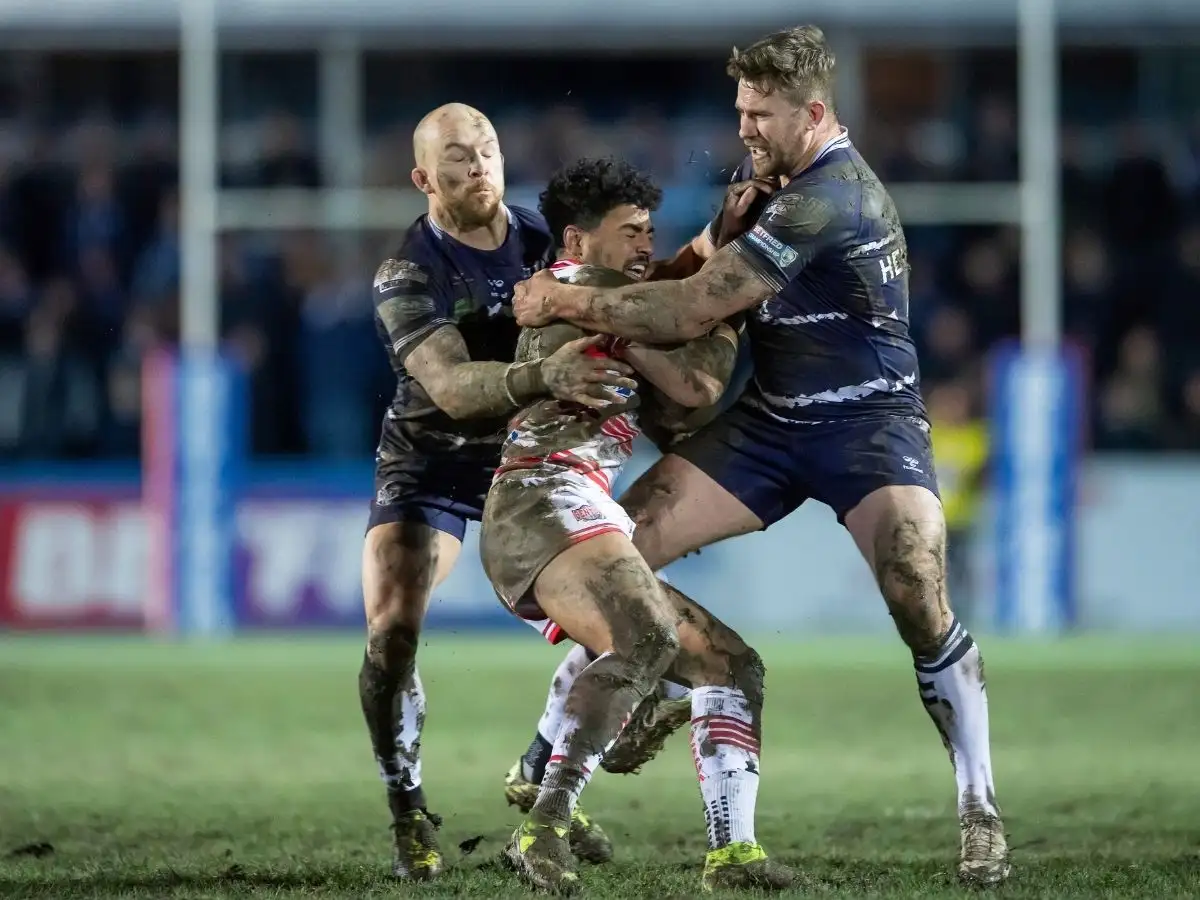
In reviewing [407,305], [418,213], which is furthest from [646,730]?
[418,213]

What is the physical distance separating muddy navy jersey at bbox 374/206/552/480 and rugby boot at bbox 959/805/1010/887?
6.92 ft

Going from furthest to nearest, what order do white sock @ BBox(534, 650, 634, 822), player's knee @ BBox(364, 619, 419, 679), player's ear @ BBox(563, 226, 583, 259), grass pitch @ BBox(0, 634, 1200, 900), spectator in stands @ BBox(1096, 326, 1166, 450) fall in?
spectator in stands @ BBox(1096, 326, 1166, 450), player's knee @ BBox(364, 619, 419, 679), grass pitch @ BBox(0, 634, 1200, 900), player's ear @ BBox(563, 226, 583, 259), white sock @ BBox(534, 650, 634, 822)

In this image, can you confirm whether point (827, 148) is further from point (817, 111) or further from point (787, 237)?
point (787, 237)

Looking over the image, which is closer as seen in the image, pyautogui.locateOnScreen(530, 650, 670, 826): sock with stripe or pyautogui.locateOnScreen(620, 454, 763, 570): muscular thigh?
pyautogui.locateOnScreen(530, 650, 670, 826): sock with stripe

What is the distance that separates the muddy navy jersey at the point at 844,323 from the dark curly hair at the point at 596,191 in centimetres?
50

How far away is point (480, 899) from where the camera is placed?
625 centimetres

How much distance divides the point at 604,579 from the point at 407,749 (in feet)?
4.79

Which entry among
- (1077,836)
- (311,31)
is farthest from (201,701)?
(311,31)

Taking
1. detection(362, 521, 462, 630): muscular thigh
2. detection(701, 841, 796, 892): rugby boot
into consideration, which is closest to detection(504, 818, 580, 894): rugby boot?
detection(701, 841, 796, 892): rugby boot

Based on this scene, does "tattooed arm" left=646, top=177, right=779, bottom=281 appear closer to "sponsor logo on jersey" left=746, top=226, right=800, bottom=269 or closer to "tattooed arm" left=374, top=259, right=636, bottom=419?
"sponsor logo on jersey" left=746, top=226, right=800, bottom=269

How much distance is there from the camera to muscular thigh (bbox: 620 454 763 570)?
720 centimetres

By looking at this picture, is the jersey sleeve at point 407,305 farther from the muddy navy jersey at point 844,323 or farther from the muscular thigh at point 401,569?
the muddy navy jersey at point 844,323

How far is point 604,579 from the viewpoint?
20.8 feet

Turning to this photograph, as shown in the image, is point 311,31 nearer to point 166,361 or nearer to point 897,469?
point 166,361
